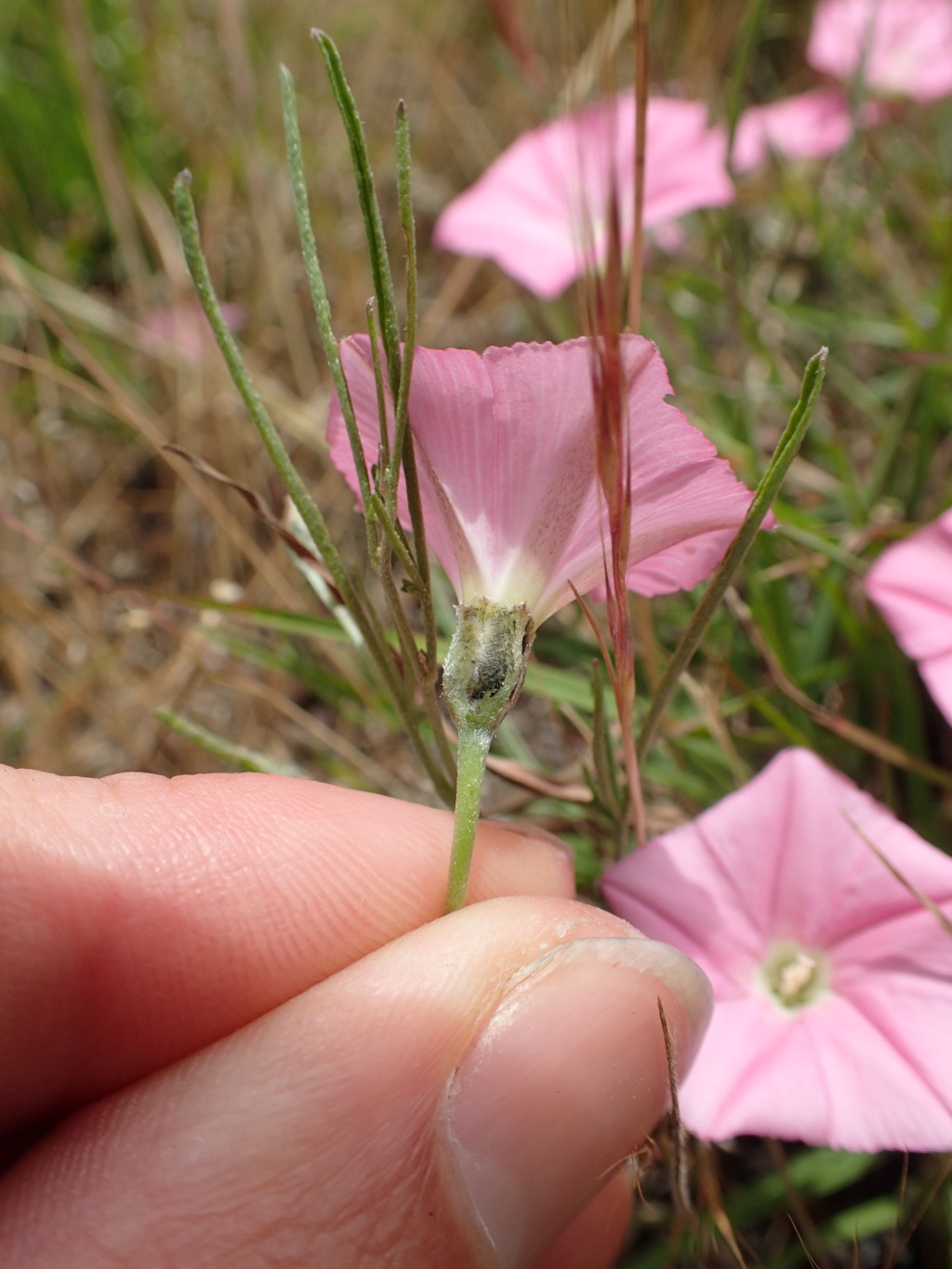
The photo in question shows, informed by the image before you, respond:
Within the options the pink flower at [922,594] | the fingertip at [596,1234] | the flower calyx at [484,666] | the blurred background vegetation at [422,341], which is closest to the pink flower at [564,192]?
the blurred background vegetation at [422,341]

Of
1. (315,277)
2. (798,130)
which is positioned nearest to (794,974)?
(315,277)

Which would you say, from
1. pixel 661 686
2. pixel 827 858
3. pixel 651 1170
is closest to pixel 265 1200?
pixel 661 686

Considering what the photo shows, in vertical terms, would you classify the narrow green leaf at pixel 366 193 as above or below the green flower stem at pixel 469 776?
above

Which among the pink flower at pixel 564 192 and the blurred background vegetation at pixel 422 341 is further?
the pink flower at pixel 564 192

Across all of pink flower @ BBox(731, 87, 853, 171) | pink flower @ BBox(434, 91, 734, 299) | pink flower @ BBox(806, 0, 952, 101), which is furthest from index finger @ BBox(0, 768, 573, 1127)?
pink flower @ BBox(806, 0, 952, 101)

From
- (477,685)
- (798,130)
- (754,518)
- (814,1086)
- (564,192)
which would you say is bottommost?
(814,1086)

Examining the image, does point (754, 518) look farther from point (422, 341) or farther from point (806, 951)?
point (422, 341)

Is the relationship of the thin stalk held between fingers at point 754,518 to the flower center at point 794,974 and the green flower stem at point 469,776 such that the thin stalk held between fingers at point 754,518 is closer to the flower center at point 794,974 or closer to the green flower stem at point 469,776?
the green flower stem at point 469,776
